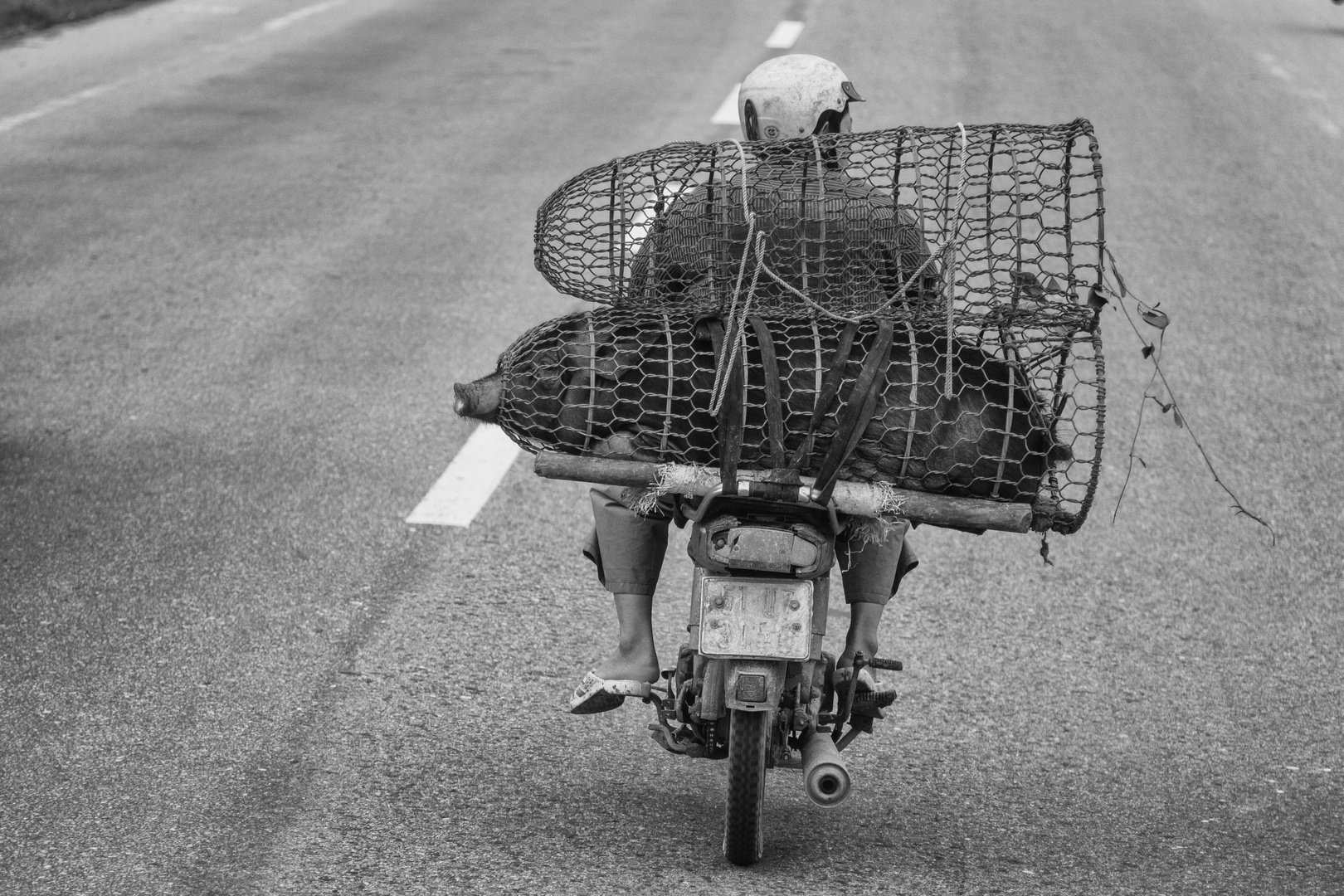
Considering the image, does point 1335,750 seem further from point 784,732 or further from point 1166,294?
point 1166,294

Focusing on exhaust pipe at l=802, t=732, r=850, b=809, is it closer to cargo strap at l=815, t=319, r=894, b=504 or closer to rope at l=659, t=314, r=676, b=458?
cargo strap at l=815, t=319, r=894, b=504

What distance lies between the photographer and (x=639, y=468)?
12.4 feet

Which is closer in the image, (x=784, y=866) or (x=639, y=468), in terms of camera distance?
(x=639, y=468)

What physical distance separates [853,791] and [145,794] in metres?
1.76

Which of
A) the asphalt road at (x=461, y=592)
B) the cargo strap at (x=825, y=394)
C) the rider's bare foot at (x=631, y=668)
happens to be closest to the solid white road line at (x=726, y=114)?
the asphalt road at (x=461, y=592)

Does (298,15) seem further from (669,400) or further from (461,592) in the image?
(669,400)

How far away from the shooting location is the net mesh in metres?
3.78

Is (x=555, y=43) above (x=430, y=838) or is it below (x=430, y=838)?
below

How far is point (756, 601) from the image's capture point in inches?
151

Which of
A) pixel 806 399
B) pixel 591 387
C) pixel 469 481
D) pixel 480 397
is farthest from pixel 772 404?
pixel 469 481

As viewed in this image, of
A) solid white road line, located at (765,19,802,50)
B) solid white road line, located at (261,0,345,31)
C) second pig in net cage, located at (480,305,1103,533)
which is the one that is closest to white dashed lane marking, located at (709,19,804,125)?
solid white road line, located at (765,19,802,50)

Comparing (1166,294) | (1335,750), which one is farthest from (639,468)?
(1166,294)

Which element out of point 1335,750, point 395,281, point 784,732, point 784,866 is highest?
point 784,732

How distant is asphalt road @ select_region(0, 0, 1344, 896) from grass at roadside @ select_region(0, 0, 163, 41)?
5032 mm
